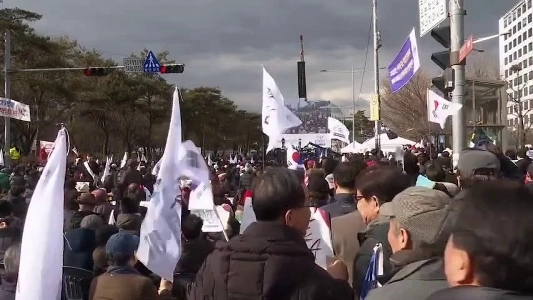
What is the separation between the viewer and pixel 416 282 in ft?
8.48

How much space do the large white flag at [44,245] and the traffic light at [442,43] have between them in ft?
23.4

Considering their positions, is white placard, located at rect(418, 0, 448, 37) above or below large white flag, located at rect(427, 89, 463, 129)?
above

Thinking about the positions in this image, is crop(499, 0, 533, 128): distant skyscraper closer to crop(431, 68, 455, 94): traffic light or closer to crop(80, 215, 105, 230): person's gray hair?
crop(431, 68, 455, 94): traffic light

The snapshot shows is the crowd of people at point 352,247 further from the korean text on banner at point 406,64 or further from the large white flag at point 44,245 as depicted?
the korean text on banner at point 406,64

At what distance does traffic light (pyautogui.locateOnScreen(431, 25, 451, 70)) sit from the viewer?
31.6ft

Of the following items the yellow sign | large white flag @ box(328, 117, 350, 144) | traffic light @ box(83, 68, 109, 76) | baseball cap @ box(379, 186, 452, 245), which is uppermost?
traffic light @ box(83, 68, 109, 76)

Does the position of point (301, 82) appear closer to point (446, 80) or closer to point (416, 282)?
point (446, 80)

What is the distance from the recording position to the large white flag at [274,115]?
9.75 m

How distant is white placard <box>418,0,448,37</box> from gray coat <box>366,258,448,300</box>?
7.46 m

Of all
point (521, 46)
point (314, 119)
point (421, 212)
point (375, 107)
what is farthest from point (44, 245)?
point (521, 46)

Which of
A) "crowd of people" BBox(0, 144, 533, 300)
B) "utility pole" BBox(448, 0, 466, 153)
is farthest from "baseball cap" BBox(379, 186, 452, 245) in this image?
"utility pole" BBox(448, 0, 466, 153)

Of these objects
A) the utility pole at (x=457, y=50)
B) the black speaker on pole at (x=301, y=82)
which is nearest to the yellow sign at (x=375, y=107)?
the black speaker on pole at (x=301, y=82)

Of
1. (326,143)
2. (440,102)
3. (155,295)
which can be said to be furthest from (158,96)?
(155,295)

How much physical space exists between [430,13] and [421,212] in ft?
25.1
